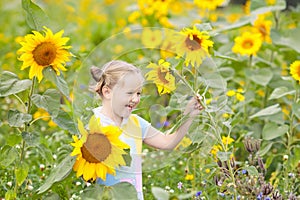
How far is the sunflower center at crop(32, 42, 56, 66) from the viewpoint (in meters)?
2.32

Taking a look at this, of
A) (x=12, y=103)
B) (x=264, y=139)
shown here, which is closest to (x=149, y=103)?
(x=264, y=139)

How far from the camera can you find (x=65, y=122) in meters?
2.42

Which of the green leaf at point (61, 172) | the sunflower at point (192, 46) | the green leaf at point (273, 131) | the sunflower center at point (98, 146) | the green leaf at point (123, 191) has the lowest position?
the green leaf at point (273, 131)

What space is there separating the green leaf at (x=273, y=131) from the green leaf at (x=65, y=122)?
96 cm

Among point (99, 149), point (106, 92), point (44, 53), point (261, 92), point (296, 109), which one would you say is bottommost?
point (261, 92)

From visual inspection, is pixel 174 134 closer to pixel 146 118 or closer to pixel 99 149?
pixel 146 118

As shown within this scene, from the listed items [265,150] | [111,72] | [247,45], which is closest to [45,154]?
[111,72]

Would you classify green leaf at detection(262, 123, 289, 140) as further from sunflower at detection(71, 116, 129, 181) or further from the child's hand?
sunflower at detection(71, 116, 129, 181)

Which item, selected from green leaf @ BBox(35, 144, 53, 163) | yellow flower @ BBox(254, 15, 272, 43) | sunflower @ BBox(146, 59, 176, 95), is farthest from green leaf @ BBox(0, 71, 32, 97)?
yellow flower @ BBox(254, 15, 272, 43)

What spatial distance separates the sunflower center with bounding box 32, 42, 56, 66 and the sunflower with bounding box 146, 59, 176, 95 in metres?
0.34

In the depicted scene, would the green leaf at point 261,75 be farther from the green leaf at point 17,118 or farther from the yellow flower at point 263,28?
the green leaf at point 17,118

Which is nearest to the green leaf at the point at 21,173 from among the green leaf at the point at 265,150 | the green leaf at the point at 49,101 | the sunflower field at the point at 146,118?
the sunflower field at the point at 146,118

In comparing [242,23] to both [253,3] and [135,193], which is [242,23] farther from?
[135,193]

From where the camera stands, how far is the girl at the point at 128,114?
217cm
